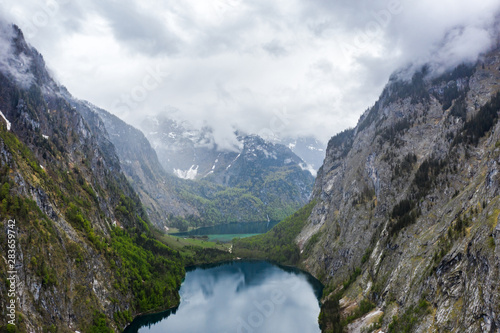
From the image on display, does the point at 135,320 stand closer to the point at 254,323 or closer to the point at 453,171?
the point at 254,323

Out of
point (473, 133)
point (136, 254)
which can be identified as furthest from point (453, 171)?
point (136, 254)
